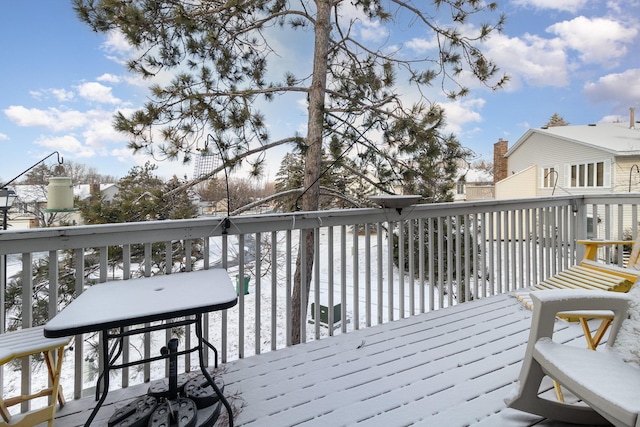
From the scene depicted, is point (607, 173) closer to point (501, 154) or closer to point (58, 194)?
point (501, 154)

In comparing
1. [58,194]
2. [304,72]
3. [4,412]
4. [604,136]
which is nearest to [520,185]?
[604,136]

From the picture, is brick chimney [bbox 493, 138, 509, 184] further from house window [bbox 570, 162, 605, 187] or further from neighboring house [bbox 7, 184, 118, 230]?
neighboring house [bbox 7, 184, 118, 230]

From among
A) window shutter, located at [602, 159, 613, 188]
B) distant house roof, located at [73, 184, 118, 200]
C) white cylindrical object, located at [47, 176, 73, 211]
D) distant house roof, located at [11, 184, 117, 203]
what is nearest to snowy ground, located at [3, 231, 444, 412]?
white cylindrical object, located at [47, 176, 73, 211]

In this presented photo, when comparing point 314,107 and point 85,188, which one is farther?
point 85,188

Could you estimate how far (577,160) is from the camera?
→ 39.8 ft

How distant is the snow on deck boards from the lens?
1766mm

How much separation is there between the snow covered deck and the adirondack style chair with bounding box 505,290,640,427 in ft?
0.45

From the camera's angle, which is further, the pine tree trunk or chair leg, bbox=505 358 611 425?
the pine tree trunk

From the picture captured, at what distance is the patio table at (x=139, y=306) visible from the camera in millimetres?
1322

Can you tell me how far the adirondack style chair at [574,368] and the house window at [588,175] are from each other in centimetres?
1245

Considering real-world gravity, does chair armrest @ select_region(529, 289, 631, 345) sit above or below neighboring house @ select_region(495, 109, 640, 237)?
below

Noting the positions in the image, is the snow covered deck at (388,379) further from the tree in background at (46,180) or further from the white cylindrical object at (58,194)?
the tree in background at (46,180)

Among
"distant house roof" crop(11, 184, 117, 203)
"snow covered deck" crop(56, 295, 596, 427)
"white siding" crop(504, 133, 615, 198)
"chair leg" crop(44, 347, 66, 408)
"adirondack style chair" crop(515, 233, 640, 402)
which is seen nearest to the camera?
"chair leg" crop(44, 347, 66, 408)

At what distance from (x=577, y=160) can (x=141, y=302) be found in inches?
580
